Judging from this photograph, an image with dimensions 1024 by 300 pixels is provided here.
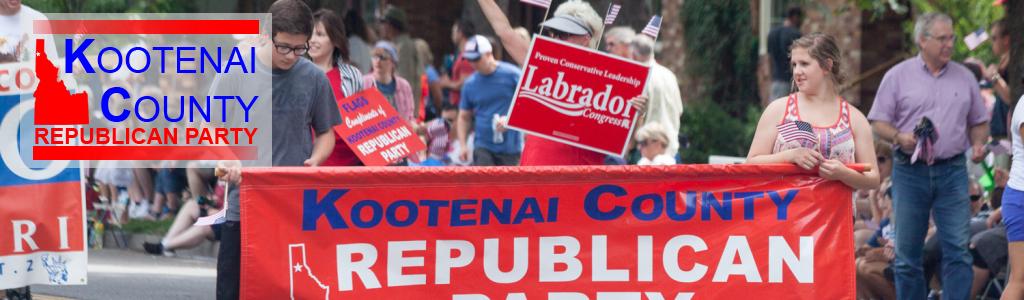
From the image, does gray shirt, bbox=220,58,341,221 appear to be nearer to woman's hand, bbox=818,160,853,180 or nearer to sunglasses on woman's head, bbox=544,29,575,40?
sunglasses on woman's head, bbox=544,29,575,40

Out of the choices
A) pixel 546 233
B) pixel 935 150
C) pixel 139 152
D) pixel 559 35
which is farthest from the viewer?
pixel 935 150

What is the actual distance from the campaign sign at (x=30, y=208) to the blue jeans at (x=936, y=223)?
A: 4677 millimetres

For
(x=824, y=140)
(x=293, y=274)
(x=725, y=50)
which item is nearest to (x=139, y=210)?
(x=725, y=50)

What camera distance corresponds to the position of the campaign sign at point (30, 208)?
8477 millimetres

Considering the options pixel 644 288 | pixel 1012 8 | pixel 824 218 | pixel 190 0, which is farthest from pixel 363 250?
pixel 190 0

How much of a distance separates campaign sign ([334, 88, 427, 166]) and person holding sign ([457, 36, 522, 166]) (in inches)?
160

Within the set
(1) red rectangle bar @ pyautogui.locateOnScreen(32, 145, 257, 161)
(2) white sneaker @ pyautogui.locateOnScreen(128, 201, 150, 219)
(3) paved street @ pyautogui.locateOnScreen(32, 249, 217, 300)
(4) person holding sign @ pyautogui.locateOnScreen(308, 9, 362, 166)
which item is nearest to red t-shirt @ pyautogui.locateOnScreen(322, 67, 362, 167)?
(4) person holding sign @ pyautogui.locateOnScreen(308, 9, 362, 166)

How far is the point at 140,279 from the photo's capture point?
40.1ft

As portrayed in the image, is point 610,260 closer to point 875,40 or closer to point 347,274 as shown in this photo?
point 347,274

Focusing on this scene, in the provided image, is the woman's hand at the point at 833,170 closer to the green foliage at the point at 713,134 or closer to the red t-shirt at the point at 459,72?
the green foliage at the point at 713,134

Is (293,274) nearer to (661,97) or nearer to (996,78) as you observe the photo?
(996,78)

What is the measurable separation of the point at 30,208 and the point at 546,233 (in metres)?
3.01

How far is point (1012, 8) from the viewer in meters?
10.5

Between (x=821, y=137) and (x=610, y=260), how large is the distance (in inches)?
45.2
